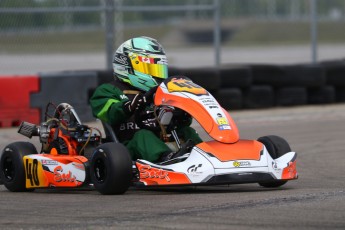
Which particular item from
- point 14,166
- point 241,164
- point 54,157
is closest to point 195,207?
point 241,164

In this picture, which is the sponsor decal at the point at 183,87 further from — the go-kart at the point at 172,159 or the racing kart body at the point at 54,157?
the racing kart body at the point at 54,157

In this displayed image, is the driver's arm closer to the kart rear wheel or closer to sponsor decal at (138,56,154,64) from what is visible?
sponsor decal at (138,56,154,64)

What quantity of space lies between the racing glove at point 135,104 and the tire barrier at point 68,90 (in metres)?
5.61

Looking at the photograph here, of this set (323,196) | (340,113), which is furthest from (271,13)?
(323,196)

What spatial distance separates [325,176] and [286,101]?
7.32 m

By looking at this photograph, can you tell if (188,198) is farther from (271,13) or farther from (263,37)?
(263,37)

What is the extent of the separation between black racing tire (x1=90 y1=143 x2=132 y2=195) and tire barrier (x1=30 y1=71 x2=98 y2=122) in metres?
5.92

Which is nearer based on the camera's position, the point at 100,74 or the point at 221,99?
the point at 100,74

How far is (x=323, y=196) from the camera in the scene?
22.0 feet

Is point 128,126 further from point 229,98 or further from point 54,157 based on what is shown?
point 229,98

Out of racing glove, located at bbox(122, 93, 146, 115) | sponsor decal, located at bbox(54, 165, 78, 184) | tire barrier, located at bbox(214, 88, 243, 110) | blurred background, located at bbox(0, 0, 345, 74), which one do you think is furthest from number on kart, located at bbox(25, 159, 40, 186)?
tire barrier, located at bbox(214, 88, 243, 110)

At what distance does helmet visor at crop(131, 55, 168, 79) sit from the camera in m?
7.86

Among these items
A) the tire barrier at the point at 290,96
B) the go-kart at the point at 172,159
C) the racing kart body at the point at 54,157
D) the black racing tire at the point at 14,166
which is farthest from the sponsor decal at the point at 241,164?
the tire barrier at the point at 290,96

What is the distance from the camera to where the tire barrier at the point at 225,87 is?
12797 mm
